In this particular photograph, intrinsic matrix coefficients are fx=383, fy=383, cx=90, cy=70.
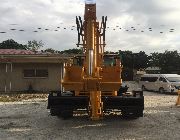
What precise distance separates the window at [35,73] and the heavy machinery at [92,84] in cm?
1753

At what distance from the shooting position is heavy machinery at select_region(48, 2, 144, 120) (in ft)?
43.2

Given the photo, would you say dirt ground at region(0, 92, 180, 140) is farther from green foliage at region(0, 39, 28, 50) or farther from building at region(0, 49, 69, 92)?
green foliage at region(0, 39, 28, 50)

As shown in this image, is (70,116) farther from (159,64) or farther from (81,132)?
(159,64)

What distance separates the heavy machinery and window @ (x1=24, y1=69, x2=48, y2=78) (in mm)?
17526

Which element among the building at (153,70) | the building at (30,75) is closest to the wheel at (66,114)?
the building at (30,75)

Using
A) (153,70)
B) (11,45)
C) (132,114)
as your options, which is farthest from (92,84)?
(11,45)

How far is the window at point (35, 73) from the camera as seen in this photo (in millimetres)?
32250

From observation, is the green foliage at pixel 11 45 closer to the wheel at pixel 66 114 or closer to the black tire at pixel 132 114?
the wheel at pixel 66 114

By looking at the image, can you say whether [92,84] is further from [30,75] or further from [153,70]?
[153,70]

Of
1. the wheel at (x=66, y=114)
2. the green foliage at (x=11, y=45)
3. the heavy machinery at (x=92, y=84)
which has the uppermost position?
the green foliage at (x=11, y=45)

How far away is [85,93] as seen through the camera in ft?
47.2

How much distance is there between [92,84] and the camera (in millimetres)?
13023

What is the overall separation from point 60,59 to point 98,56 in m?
17.4

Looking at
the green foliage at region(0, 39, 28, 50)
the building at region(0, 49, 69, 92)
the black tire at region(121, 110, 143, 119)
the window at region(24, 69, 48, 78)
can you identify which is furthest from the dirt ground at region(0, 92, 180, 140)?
the green foliage at region(0, 39, 28, 50)
